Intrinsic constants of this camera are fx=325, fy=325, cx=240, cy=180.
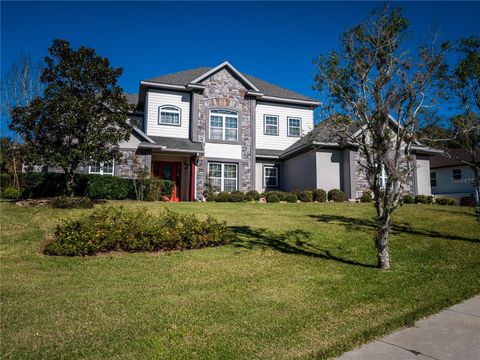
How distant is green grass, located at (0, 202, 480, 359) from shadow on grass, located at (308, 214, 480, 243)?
192 mm

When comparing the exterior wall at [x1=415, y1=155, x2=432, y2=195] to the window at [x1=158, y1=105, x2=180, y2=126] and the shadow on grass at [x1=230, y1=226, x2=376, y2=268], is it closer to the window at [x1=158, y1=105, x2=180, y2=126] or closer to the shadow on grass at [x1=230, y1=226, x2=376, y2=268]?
the shadow on grass at [x1=230, y1=226, x2=376, y2=268]

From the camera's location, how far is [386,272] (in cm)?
674

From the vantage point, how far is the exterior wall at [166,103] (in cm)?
2117

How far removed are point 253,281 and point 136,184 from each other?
40.7 ft

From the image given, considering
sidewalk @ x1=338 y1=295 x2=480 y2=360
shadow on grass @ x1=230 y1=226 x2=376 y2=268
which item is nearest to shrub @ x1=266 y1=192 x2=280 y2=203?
shadow on grass @ x1=230 y1=226 x2=376 y2=268

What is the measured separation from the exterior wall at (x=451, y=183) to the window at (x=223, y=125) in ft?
71.9

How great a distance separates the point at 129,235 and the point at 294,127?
733 inches

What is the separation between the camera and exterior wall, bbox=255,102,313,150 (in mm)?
23594

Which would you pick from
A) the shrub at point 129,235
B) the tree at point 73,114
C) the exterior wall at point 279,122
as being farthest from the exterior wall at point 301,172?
the shrub at point 129,235

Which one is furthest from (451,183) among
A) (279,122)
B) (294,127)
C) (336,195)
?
(279,122)

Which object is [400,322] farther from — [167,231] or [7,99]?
[7,99]

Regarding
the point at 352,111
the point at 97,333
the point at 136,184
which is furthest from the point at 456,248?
the point at 136,184

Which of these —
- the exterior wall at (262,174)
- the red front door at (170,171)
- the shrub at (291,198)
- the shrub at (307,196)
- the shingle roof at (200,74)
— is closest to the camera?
the shrub at (291,198)

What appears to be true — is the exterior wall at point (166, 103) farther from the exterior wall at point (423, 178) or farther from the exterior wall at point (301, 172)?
the exterior wall at point (423, 178)
